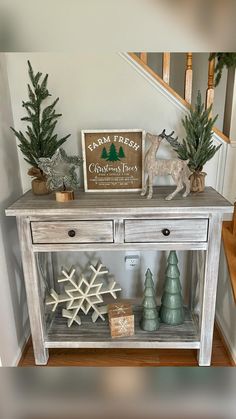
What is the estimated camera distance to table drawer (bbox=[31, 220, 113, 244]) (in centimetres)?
133

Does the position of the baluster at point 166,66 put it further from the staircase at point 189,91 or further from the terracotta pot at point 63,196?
the terracotta pot at point 63,196

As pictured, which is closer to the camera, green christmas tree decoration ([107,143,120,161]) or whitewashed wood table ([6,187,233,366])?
whitewashed wood table ([6,187,233,366])

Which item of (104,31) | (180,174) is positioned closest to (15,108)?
(180,174)

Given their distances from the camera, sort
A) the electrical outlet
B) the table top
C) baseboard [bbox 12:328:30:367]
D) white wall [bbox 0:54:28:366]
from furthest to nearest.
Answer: the electrical outlet → baseboard [bbox 12:328:30:367] → white wall [bbox 0:54:28:366] → the table top

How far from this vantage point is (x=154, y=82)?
1530 millimetres

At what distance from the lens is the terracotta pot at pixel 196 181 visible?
1.45 metres

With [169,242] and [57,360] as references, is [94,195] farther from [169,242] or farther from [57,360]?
[57,360]

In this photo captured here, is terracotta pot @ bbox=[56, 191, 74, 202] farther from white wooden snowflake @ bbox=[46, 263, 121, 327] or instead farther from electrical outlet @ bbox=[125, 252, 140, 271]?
electrical outlet @ bbox=[125, 252, 140, 271]

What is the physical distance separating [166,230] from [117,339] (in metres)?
0.64

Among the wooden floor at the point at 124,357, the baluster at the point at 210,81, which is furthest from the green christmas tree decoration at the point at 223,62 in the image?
the wooden floor at the point at 124,357

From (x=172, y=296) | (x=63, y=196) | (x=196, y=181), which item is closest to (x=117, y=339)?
(x=172, y=296)

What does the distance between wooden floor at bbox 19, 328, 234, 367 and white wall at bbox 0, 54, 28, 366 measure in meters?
0.17

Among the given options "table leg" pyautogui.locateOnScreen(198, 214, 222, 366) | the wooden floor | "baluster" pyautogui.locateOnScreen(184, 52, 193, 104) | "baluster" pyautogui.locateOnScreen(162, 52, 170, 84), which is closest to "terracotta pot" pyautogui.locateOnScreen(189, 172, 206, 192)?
"table leg" pyautogui.locateOnScreen(198, 214, 222, 366)

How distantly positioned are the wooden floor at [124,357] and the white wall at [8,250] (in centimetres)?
17
